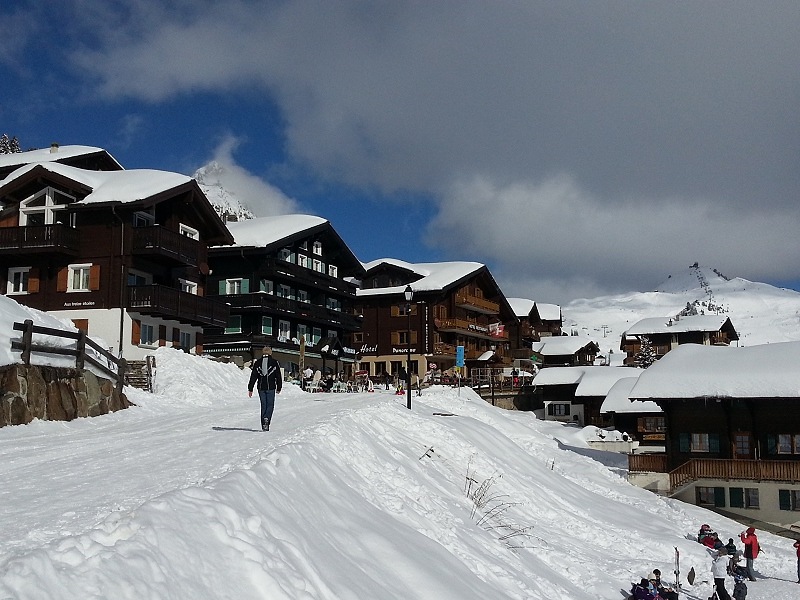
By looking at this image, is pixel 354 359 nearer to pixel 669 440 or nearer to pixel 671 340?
pixel 669 440

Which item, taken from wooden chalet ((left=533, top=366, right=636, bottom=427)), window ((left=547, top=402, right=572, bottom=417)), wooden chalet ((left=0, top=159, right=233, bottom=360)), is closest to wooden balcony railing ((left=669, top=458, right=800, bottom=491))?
wooden chalet ((left=0, top=159, right=233, bottom=360))

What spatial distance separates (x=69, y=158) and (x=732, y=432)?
3920 cm

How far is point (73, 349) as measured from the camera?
72.0 ft

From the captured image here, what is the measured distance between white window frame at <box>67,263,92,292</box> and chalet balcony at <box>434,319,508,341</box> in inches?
1443

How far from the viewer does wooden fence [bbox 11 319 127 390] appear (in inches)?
763

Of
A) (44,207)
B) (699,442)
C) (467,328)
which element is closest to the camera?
(699,442)

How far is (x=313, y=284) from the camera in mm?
59094

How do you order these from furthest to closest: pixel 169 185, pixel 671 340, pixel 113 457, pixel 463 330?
pixel 671 340, pixel 463 330, pixel 169 185, pixel 113 457

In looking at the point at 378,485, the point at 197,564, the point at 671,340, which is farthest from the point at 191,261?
the point at 671,340

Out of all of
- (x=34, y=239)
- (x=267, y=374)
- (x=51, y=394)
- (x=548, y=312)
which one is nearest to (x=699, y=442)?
(x=267, y=374)

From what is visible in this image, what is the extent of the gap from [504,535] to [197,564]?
10279mm

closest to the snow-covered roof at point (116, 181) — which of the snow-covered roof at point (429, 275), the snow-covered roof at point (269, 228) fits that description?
the snow-covered roof at point (269, 228)

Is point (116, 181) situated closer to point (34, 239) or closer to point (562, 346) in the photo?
point (34, 239)

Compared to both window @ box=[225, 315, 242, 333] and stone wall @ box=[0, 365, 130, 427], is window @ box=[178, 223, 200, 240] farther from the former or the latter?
stone wall @ box=[0, 365, 130, 427]
